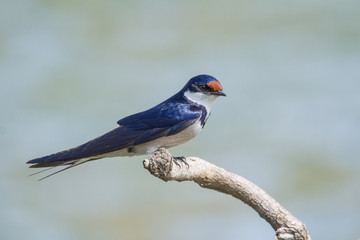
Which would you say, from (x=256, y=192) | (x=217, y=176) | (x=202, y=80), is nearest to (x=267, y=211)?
(x=256, y=192)

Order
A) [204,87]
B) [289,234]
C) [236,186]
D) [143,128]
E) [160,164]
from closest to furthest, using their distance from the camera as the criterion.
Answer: [160,164]
[289,234]
[236,186]
[143,128]
[204,87]

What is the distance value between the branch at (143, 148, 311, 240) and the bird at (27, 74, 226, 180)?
0.68 ft

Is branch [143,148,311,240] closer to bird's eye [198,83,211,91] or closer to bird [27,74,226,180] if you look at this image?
bird [27,74,226,180]

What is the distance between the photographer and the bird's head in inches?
89.7

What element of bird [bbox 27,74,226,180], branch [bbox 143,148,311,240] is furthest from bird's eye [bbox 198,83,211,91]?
branch [bbox 143,148,311,240]

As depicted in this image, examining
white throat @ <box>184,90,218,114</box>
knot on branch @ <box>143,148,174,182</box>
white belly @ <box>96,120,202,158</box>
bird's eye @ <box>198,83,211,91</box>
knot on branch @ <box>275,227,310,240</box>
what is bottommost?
knot on branch @ <box>275,227,310,240</box>

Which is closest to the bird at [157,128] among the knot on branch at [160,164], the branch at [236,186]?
the branch at [236,186]

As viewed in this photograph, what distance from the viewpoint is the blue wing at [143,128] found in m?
2.03

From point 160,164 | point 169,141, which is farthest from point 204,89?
point 160,164

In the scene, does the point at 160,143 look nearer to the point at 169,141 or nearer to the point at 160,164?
the point at 169,141

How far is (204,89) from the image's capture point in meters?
2.30

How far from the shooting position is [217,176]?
201cm

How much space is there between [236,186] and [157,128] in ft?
1.27

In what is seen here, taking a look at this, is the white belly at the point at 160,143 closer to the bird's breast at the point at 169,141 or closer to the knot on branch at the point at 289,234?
the bird's breast at the point at 169,141
